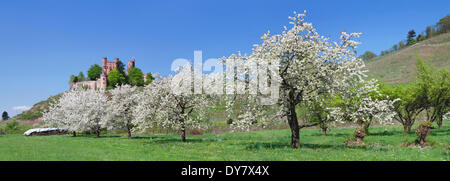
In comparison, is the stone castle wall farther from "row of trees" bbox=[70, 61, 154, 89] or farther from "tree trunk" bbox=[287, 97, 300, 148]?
"tree trunk" bbox=[287, 97, 300, 148]

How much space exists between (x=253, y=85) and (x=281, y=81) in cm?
193

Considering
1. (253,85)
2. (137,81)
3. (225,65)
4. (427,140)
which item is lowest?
(427,140)

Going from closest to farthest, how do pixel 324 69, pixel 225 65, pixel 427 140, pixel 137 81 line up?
1. pixel 324 69
2. pixel 225 65
3. pixel 427 140
4. pixel 137 81

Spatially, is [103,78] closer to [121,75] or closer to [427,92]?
[121,75]

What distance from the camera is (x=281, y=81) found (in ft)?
63.0

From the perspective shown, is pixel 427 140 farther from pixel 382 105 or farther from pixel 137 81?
pixel 137 81

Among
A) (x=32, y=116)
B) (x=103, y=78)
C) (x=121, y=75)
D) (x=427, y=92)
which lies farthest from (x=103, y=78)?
(x=427, y=92)

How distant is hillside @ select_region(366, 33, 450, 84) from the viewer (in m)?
123

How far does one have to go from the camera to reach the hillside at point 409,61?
123 m

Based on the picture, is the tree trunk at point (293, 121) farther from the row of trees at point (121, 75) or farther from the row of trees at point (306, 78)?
the row of trees at point (121, 75)

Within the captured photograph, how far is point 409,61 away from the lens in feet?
477

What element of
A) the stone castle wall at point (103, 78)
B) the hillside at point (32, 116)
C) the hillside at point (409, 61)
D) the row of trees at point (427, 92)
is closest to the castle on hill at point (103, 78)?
the stone castle wall at point (103, 78)

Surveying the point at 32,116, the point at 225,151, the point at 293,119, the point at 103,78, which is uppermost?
A: the point at 103,78
